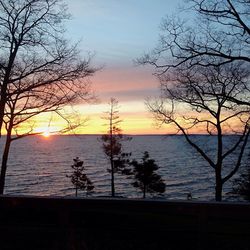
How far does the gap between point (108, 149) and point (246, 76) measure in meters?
28.2

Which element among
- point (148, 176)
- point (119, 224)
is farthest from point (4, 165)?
point (148, 176)

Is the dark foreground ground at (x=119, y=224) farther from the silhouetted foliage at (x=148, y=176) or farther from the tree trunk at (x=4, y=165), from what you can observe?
the silhouetted foliage at (x=148, y=176)

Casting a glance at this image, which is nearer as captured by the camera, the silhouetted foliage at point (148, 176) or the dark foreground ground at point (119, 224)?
the dark foreground ground at point (119, 224)

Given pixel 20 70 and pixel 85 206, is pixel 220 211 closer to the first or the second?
pixel 85 206

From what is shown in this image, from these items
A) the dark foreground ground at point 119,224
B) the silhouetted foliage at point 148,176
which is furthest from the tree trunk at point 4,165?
the silhouetted foliage at point 148,176

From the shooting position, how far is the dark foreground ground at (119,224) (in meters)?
5.20

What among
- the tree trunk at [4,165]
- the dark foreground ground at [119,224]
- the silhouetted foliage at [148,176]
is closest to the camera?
the dark foreground ground at [119,224]

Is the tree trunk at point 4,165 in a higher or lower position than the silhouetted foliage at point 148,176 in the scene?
higher

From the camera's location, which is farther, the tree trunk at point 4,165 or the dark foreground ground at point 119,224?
the tree trunk at point 4,165

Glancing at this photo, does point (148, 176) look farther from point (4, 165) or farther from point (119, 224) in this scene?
point (119, 224)

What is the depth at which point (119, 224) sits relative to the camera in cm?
552

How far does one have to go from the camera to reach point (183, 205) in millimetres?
5281

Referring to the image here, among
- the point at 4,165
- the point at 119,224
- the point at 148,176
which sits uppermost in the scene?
the point at 4,165

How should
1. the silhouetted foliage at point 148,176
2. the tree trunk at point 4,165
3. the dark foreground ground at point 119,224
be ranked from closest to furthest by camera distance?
1. the dark foreground ground at point 119,224
2. the tree trunk at point 4,165
3. the silhouetted foliage at point 148,176
